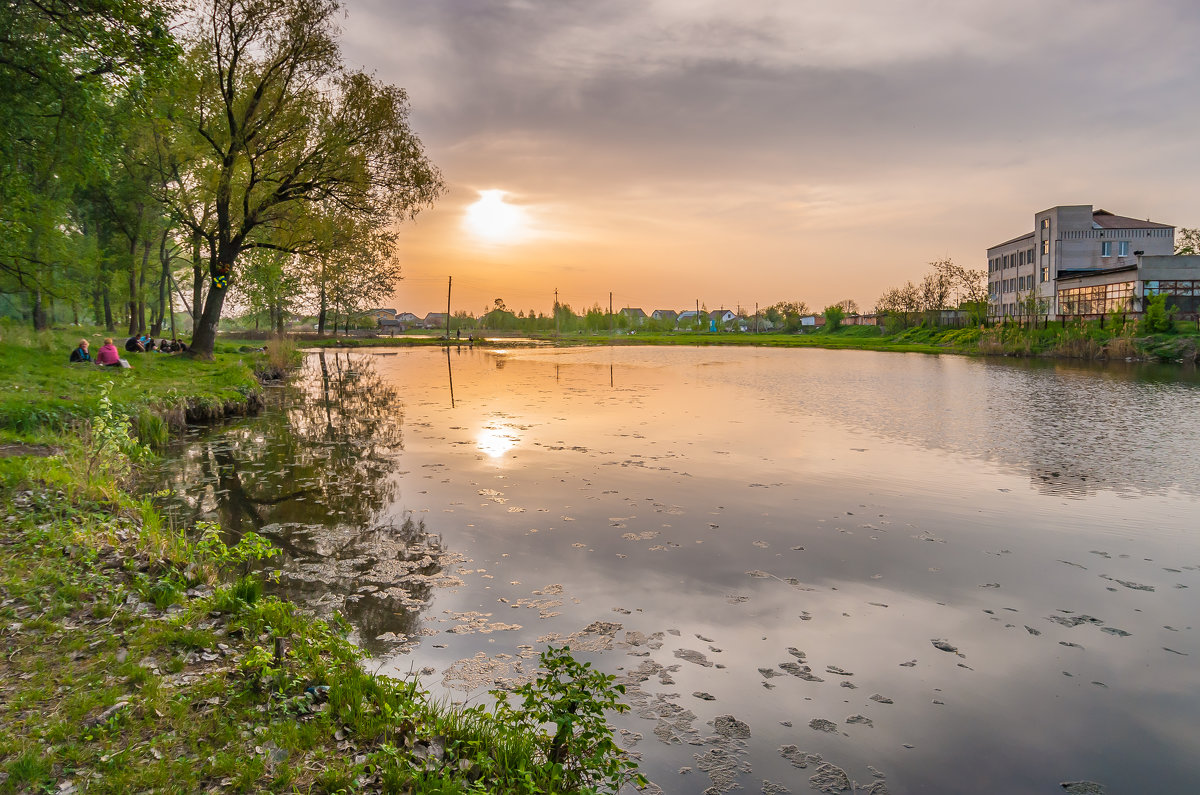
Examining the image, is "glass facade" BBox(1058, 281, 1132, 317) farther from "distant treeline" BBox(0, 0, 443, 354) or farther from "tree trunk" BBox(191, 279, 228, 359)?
"tree trunk" BBox(191, 279, 228, 359)

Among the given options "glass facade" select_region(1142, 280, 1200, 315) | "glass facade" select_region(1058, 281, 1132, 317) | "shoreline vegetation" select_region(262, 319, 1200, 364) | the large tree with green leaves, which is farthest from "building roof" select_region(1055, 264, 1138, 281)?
the large tree with green leaves

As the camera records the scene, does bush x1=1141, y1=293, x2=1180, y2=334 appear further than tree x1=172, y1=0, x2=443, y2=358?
Yes

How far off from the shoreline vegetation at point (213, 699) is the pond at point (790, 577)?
72 centimetres

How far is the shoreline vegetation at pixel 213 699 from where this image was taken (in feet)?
13.4

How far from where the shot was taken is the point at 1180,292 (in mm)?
55969

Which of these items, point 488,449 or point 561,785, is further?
point 488,449

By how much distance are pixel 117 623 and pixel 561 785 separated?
4.52 metres

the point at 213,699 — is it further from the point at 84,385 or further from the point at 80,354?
the point at 80,354

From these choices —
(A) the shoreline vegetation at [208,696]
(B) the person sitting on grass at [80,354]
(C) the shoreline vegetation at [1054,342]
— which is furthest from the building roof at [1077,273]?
(B) the person sitting on grass at [80,354]

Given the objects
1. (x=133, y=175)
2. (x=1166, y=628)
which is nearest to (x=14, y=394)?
(x=1166, y=628)

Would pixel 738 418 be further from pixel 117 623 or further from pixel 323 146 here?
pixel 323 146

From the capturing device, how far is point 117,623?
5.82 m

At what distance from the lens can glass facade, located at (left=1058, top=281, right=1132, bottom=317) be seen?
191ft

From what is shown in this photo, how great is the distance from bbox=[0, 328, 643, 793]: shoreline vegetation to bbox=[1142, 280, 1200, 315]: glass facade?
71452 mm
